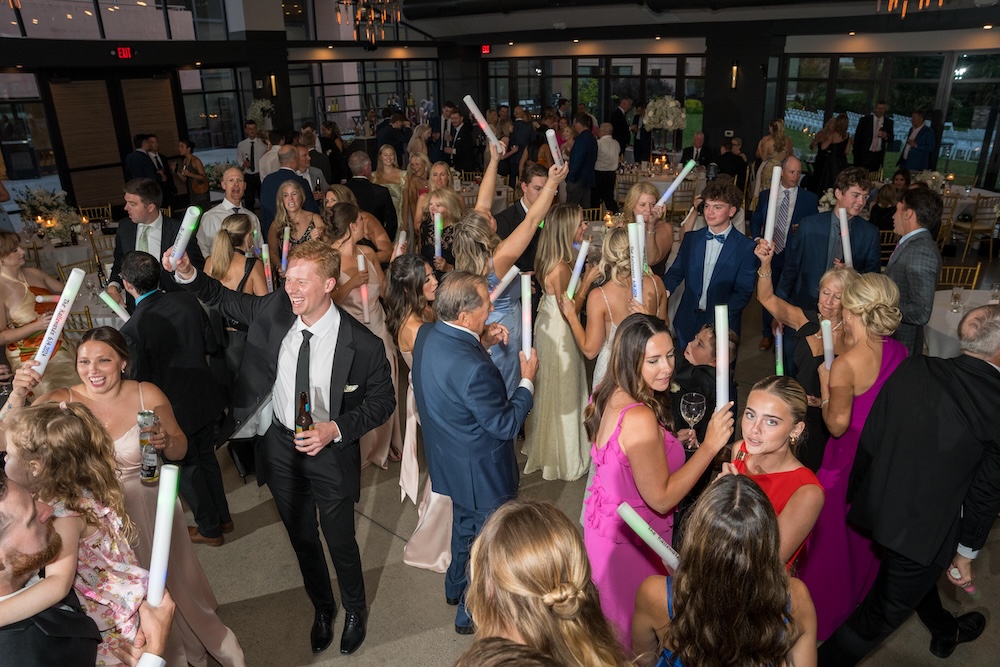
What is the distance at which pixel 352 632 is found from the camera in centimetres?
328

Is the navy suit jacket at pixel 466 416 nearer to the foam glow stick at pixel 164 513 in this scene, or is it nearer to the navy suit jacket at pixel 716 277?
the foam glow stick at pixel 164 513

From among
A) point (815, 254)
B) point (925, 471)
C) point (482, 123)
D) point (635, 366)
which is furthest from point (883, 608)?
point (482, 123)

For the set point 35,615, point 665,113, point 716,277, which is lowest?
point 35,615

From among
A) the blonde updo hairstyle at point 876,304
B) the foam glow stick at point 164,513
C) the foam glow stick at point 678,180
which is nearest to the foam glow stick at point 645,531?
the foam glow stick at point 164,513

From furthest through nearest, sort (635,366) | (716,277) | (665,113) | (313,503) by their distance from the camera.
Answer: (665,113) < (716,277) < (313,503) < (635,366)

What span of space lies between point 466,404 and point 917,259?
3.07 metres

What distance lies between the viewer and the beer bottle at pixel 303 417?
2.77 meters

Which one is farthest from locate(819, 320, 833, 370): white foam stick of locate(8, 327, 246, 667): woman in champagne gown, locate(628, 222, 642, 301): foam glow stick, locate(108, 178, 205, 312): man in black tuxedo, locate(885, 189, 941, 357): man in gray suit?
locate(108, 178, 205, 312): man in black tuxedo

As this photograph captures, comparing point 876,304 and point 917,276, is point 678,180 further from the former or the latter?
point 917,276

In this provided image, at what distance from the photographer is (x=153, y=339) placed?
3.55m

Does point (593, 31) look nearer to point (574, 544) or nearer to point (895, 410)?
point (895, 410)

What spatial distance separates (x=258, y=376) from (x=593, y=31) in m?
15.3

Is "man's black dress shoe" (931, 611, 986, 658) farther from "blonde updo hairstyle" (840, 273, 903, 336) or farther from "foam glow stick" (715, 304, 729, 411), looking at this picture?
"foam glow stick" (715, 304, 729, 411)

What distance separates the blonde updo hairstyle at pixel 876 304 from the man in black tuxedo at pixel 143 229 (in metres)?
3.90
